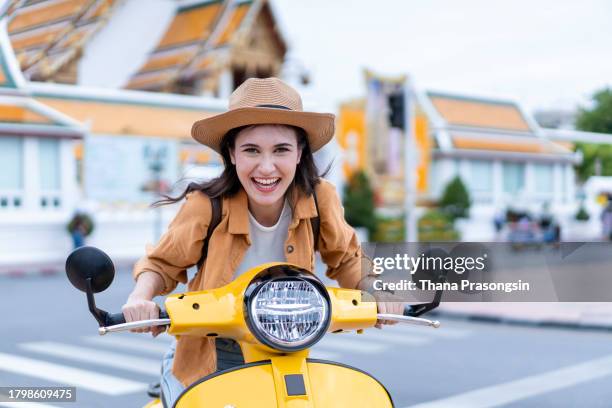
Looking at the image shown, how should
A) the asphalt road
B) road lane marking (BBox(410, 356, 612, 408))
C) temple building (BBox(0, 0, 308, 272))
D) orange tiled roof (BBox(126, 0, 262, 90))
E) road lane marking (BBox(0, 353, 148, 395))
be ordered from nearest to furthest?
road lane marking (BBox(410, 356, 612, 408)) → the asphalt road → road lane marking (BBox(0, 353, 148, 395)) → temple building (BBox(0, 0, 308, 272)) → orange tiled roof (BBox(126, 0, 262, 90))

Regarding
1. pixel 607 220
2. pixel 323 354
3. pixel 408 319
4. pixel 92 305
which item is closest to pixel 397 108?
pixel 323 354

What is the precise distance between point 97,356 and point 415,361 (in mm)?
2566

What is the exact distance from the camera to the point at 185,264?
8.47ft

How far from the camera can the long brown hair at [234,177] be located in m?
2.56

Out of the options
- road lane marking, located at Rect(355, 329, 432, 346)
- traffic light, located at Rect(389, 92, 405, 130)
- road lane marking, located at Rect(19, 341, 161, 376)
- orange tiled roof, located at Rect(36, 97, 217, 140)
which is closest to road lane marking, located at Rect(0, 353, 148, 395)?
road lane marking, located at Rect(19, 341, 161, 376)

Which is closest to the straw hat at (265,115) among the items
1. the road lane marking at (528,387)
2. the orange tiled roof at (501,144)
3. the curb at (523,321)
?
the road lane marking at (528,387)

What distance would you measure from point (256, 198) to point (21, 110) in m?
18.7

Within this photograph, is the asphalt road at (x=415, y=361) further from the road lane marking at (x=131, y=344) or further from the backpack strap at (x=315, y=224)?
the backpack strap at (x=315, y=224)

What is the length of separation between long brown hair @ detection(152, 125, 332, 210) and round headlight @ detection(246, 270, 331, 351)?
60 cm

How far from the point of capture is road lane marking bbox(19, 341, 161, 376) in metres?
6.42

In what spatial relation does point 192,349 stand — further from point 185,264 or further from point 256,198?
point 256,198

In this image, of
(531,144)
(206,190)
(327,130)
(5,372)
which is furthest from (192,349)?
(531,144)

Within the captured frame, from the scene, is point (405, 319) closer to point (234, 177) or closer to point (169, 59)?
point (234, 177)

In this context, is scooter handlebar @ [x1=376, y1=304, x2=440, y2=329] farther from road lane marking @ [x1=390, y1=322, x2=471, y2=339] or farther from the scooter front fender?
road lane marking @ [x1=390, y1=322, x2=471, y2=339]
